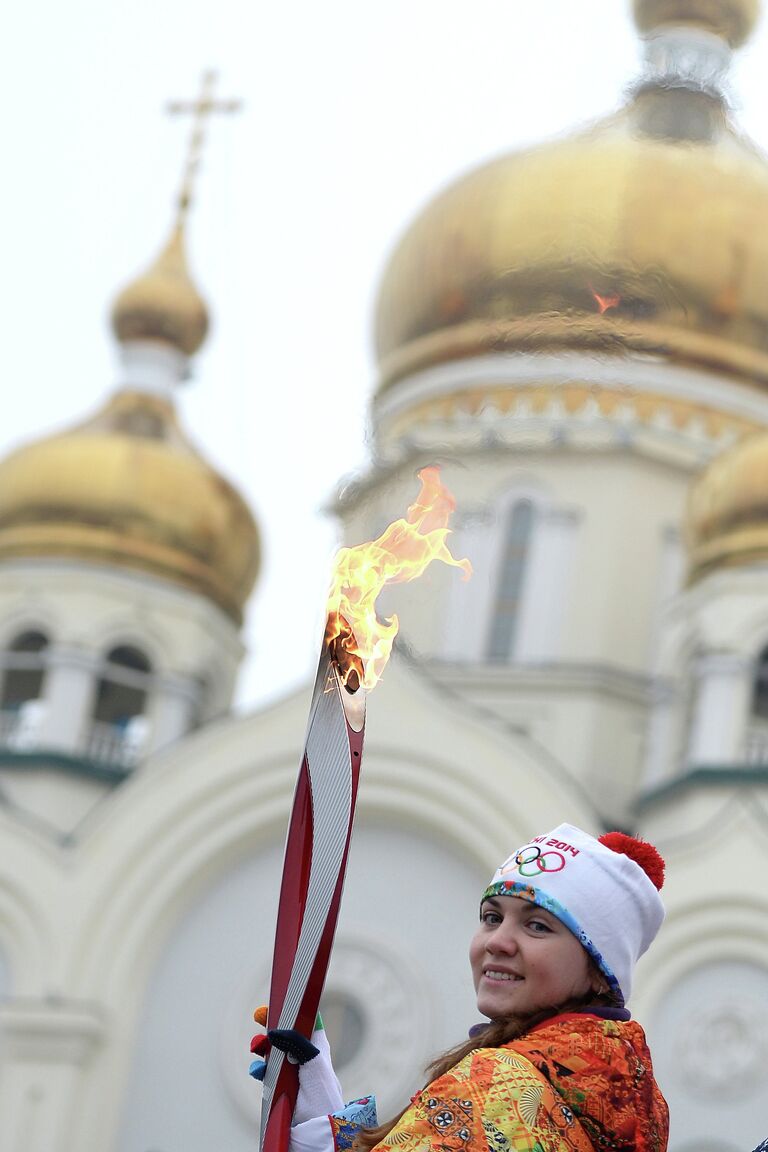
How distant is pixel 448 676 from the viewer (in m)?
20.2

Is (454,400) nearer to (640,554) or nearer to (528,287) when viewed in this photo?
(640,554)

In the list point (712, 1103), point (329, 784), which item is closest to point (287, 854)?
point (329, 784)

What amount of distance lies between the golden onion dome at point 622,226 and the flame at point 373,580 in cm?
1424

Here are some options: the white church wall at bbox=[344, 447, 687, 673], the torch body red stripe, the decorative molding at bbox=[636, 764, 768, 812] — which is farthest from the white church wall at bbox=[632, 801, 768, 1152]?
the torch body red stripe

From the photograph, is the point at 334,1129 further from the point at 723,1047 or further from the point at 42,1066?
the point at 42,1066

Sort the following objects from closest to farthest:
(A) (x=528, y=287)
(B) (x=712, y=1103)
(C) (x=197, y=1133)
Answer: (A) (x=528, y=287), (B) (x=712, y=1103), (C) (x=197, y=1133)

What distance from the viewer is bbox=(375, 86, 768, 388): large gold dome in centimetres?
1912

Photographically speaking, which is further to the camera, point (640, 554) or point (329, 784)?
point (640, 554)

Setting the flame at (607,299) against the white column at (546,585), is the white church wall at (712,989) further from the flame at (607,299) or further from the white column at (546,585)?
the flame at (607,299)

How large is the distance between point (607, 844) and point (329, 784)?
1.24 ft

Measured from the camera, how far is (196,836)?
1783cm

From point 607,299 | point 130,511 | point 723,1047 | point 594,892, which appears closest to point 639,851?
point 594,892

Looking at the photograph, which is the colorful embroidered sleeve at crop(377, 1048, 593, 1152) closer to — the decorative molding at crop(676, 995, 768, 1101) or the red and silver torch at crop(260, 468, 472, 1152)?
the red and silver torch at crop(260, 468, 472, 1152)

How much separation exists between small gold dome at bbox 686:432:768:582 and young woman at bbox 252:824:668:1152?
50.8ft
